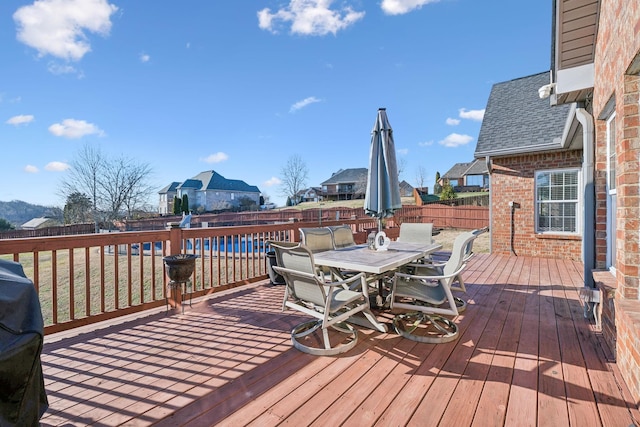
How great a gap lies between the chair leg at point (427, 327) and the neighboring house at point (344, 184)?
40989mm

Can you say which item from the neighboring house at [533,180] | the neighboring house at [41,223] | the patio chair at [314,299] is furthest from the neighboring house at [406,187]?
the patio chair at [314,299]

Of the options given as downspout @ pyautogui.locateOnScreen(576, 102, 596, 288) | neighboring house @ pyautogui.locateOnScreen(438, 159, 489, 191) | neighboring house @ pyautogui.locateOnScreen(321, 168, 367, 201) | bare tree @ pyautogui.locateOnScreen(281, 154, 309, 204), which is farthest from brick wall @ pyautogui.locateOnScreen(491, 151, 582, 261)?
bare tree @ pyautogui.locateOnScreen(281, 154, 309, 204)

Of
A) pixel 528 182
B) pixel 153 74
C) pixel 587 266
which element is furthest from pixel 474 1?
pixel 153 74

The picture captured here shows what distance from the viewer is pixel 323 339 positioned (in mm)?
2961

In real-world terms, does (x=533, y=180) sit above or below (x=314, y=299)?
above

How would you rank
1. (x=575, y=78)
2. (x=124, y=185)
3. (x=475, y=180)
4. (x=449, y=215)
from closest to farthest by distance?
(x=575, y=78)
(x=449, y=215)
(x=124, y=185)
(x=475, y=180)

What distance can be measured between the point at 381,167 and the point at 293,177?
4032 centimetres

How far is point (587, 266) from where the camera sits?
3.63 m

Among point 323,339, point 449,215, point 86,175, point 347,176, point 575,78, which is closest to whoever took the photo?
point 323,339

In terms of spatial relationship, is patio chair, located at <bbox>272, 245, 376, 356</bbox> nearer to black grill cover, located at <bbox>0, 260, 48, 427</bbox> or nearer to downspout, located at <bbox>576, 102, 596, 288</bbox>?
black grill cover, located at <bbox>0, 260, 48, 427</bbox>

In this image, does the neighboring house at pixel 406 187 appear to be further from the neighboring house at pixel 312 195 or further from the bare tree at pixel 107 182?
the bare tree at pixel 107 182

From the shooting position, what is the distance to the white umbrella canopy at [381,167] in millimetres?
4535

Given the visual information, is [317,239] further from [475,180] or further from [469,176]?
[475,180]

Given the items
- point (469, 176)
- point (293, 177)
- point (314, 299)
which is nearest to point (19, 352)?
point (314, 299)
